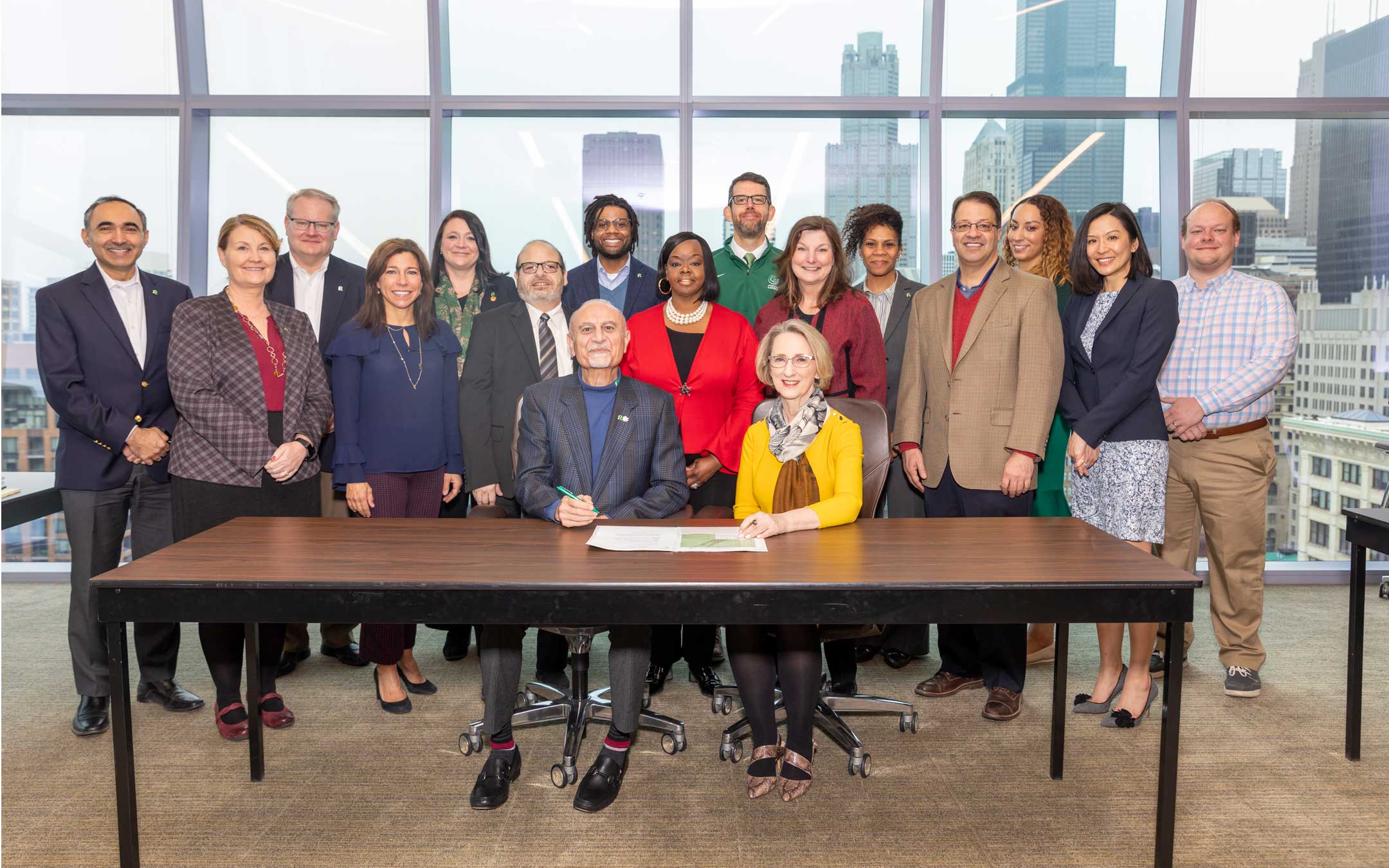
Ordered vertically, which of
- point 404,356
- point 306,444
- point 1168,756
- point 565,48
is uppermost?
point 565,48

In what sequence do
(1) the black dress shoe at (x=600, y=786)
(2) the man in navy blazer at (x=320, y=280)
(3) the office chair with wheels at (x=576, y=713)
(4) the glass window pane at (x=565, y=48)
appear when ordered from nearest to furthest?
(1) the black dress shoe at (x=600, y=786) → (3) the office chair with wheels at (x=576, y=713) → (2) the man in navy blazer at (x=320, y=280) → (4) the glass window pane at (x=565, y=48)

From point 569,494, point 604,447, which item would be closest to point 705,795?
point 569,494

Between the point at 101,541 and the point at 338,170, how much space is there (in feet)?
9.67

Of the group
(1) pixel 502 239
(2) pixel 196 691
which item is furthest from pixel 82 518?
(1) pixel 502 239

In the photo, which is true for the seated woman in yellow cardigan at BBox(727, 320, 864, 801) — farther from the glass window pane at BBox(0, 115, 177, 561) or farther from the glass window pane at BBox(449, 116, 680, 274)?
the glass window pane at BBox(0, 115, 177, 561)

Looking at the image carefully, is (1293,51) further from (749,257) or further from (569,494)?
(569,494)

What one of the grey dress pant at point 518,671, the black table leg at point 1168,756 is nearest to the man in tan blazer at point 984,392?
the black table leg at point 1168,756

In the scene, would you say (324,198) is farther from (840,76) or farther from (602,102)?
(840,76)

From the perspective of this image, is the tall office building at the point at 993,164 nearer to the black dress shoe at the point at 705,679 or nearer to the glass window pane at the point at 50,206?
Answer: the black dress shoe at the point at 705,679

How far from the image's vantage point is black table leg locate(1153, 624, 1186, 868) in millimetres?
2180

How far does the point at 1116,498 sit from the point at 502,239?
12.4ft

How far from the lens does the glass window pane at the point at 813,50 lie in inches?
215

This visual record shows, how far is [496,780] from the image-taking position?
2.72 meters

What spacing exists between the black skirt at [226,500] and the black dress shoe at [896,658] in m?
2.40
